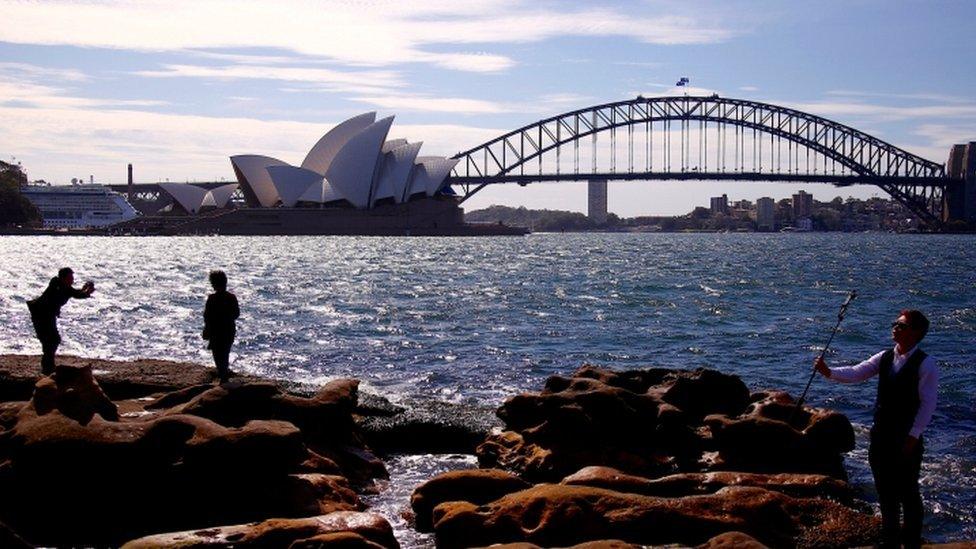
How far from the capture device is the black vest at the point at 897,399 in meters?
6.41

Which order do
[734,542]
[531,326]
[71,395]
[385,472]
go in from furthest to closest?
[531,326] → [385,472] → [71,395] → [734,542]

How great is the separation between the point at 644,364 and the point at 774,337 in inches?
210

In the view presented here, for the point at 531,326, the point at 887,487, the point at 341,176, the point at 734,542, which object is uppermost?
the point at 341,176

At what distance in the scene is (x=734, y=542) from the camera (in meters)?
5.86

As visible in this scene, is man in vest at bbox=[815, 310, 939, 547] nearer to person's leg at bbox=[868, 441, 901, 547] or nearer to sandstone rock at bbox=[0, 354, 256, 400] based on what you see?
person's leg at bbox=[868, 441, 901, 547]

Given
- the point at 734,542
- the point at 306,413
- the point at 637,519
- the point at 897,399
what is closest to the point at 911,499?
the point at 897,399

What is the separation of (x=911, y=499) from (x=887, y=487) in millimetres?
140

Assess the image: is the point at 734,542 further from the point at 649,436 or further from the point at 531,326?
the point at 531,326

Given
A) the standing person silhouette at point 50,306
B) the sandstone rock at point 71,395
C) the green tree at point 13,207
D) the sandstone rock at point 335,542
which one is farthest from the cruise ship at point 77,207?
the sandstone rock at point 335,542

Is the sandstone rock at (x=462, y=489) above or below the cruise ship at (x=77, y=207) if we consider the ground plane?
below

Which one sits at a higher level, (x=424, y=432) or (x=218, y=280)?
(x=218, y=280)

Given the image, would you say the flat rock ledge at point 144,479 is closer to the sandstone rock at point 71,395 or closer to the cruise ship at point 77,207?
the sandstone rock at point 71,395

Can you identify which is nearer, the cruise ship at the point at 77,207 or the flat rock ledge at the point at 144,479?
the flat rock ledge at the point at 144,479

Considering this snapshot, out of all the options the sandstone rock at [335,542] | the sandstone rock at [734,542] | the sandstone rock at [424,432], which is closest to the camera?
the sandstone rock at [734,542]
